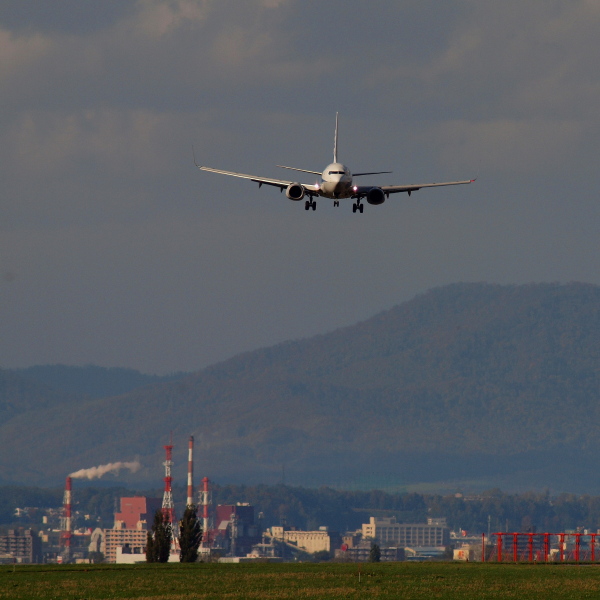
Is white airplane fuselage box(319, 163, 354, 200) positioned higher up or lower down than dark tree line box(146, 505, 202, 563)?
higher up

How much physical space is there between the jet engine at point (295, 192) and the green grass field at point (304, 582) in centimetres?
2805

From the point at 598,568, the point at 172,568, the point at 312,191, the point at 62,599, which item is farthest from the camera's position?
the point at 312,191

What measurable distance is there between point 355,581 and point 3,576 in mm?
23029

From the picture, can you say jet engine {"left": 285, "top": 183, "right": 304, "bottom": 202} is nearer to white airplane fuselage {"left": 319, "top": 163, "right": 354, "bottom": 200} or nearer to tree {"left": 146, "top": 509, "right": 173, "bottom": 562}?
white airplane fuselage {"left": 319, "top": 163, "right": 354, "bottom": 200}

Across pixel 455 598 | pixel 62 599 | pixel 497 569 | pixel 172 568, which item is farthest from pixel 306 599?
pixel 172 568

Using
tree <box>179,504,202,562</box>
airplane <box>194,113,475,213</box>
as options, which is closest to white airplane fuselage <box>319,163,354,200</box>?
airplane <box>194,113,475,213</box>

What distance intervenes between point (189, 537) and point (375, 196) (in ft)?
242

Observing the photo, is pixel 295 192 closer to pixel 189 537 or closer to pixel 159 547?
pixel 159 547

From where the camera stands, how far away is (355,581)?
79188mm

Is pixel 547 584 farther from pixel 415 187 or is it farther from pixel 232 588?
pixel 415 187

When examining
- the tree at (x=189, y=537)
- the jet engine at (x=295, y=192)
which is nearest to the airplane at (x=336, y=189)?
the jet engine at (x=295, y=192)

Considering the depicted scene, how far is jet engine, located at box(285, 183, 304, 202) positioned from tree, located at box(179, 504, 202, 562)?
60.6 metres

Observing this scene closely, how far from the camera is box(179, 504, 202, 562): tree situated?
503ft

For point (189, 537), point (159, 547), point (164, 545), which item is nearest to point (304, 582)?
point (159, 547)
